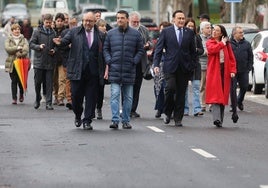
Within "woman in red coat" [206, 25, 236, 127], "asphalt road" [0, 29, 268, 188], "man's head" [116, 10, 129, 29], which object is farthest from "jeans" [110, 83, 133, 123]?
"woman in red coat" [206, 25, 236, 127]

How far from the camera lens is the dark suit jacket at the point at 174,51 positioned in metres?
18.3

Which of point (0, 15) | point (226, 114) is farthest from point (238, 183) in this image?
point (0, 15)

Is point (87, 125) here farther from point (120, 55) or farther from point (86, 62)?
point (120, 55)

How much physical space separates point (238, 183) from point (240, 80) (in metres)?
11.1

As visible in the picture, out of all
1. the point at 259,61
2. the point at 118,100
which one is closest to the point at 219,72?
the point at 118,100

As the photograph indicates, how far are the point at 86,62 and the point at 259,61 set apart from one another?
11665 mm

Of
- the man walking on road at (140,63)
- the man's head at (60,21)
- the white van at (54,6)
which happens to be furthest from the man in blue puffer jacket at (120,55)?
the white van at (54,6)

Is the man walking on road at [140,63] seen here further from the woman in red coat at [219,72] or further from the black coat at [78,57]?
the black coat at [78,57]

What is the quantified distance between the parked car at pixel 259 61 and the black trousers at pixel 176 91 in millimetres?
9872

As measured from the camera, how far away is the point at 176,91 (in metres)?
18.5

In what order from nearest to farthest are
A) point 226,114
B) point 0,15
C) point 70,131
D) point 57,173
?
point 57,173 < point 70,131 < point 226,114 < point 0,15

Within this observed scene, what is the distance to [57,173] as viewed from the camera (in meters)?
12.5

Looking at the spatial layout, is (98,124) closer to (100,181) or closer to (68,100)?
(68,100)

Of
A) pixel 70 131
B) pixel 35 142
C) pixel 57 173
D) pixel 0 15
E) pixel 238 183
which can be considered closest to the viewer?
pixel 238 183
